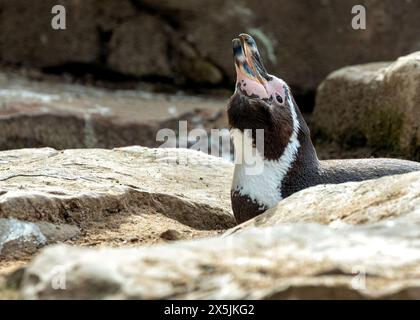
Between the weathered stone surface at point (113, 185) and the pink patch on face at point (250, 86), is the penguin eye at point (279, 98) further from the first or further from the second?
the weathered stone surface at point (113, 185)

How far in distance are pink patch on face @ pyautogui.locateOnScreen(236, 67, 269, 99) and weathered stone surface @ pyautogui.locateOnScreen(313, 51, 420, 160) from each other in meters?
2.00

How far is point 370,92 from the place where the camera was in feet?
23.8

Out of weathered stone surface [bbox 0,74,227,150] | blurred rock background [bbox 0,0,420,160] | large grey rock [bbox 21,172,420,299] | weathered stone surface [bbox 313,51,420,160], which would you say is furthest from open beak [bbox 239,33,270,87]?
blurred rock background [bbox 0,0,420,160]

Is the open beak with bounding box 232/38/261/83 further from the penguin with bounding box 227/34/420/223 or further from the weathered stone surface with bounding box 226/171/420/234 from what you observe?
the weathered stone surface with bounding box 226/171/420/234

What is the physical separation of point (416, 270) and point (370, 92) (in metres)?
4.61

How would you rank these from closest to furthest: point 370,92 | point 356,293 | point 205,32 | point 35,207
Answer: point 356,293
point 35,207
point 370,92
point 205,32

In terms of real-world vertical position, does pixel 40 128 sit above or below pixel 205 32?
below

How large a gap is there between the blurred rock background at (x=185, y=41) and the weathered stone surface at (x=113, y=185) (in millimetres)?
4053

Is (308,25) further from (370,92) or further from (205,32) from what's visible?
(370,92)

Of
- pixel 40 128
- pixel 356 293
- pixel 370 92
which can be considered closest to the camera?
pixel 356 293

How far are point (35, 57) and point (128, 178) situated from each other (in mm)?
5038

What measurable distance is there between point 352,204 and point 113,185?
5.43 ft
